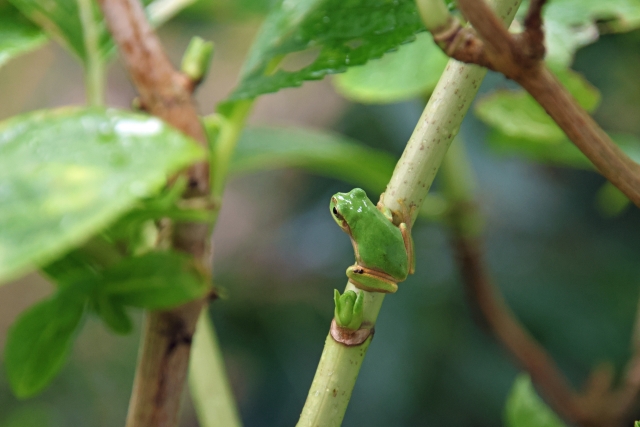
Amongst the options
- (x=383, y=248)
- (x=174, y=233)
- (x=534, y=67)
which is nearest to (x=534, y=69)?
(x=534, y=67)

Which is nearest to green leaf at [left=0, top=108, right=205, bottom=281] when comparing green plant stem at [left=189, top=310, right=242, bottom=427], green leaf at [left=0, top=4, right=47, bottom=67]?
green leaf at [left=0, top=4, right=47, bottom=67]

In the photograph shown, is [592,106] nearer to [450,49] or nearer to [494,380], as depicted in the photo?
[450,49]

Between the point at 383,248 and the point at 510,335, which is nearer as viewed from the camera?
the point at 383,248

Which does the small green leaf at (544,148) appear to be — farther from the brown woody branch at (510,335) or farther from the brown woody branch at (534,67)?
the brown woody branch at (534,67)

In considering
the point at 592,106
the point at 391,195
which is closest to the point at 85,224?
the point at 391,195

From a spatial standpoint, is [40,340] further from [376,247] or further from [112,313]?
[376,247]

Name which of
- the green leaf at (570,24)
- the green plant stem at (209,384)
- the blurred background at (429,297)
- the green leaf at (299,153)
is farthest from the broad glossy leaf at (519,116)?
the blurred background at (429,297)
